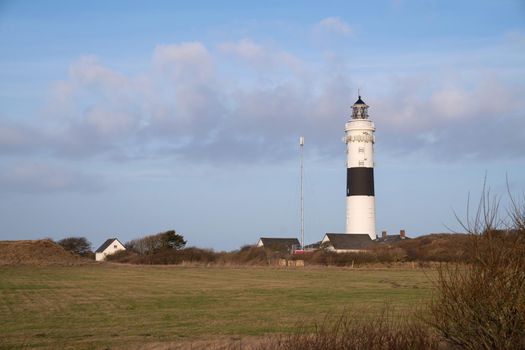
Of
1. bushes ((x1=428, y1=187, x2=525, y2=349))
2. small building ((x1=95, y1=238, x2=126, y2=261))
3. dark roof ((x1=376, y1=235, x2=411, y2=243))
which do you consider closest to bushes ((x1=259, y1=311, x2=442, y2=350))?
bushes ((x1=428, y1=187, x2=525, y2=349))

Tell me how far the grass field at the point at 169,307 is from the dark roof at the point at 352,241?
31932 millimetres

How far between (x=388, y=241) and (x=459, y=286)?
7887 cm

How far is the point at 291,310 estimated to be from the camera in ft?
97.1

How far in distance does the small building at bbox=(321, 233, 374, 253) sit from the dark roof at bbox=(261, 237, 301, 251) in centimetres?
1140

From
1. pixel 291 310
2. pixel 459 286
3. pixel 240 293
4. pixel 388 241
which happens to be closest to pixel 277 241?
pixel 388 241

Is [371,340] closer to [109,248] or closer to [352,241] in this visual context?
[352,241]

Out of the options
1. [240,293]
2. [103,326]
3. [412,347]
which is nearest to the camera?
[412,347]

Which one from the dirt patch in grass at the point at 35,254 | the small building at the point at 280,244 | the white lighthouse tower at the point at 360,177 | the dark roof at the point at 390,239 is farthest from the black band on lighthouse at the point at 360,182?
the dirt patch in grass at the point at 35,254

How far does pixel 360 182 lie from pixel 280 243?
25.9 m

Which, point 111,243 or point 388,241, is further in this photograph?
point 111,243

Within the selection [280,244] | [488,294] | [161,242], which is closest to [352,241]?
[280,244]

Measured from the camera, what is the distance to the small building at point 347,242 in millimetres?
83000

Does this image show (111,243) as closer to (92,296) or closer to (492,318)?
(92,296)

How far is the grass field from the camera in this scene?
21969mm
